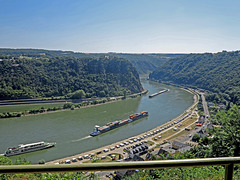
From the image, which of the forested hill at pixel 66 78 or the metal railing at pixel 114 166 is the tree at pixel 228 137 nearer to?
the metal railing at pixel 114 166

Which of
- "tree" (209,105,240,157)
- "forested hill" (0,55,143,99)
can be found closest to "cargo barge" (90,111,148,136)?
"tree" (209,105,240,157)

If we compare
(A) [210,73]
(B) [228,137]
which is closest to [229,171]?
(B) [228,137]

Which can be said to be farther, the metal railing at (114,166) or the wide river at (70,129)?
the wide river at (70,129)

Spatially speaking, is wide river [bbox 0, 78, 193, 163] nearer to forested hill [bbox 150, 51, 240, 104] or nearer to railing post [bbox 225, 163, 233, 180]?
railing post [bbox 225, 163, 233, 180]

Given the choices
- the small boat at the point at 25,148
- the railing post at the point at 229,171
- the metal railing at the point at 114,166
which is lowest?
the small boat at the point at 25,148

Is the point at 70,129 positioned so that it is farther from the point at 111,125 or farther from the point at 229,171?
the point at 229,171

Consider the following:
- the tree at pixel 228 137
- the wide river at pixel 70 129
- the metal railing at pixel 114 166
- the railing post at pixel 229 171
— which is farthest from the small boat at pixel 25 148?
the railing post at pixel 229 171
